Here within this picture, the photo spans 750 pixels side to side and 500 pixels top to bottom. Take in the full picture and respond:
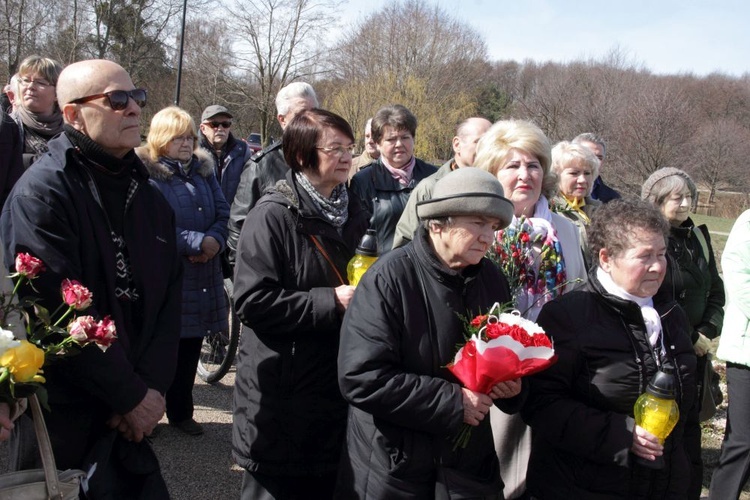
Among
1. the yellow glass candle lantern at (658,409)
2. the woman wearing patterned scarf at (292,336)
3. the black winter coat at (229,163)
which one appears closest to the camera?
the yellow glass candle lantern at (658,409)

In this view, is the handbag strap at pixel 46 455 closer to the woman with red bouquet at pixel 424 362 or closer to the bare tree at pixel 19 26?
the woman with red bouquet at pixel 424 362

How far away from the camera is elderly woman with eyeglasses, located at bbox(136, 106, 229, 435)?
423 centimetres

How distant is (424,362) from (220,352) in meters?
3.58

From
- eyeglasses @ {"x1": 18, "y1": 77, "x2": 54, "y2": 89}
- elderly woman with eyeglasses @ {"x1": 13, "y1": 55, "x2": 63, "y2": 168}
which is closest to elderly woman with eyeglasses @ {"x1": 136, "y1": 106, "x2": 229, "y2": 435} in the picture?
elderly woman with eyeglasses @ {"x1": 13, "y1": 55, "x2": 63, "y2": 168}

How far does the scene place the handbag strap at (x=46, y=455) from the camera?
181 cm

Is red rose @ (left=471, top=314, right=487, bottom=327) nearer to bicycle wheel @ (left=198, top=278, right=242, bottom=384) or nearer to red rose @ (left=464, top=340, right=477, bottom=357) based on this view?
red rose @ (left=464, top=340, right=477, bottom=357)

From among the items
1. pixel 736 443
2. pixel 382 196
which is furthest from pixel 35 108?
pixel 736 443

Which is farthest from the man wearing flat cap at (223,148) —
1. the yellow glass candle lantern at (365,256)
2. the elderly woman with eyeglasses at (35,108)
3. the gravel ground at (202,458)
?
the yellow glass candle lantern at (365,256)

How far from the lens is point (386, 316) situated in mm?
2217

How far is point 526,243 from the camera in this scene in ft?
9.73

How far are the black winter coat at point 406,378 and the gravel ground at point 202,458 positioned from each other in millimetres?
1606

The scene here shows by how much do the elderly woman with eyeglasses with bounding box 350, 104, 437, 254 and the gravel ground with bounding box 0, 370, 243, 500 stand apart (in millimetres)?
1760

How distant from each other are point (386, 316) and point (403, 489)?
59 cm

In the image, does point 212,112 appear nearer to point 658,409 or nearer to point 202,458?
point 202,458
